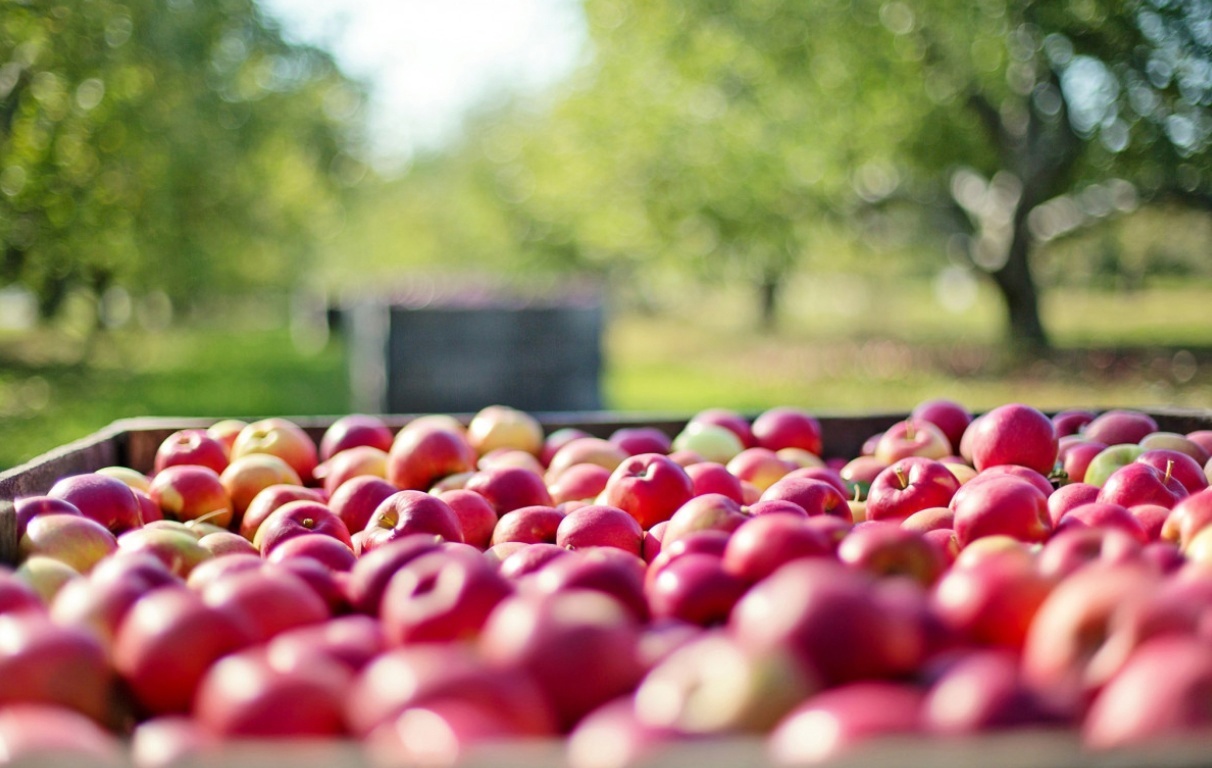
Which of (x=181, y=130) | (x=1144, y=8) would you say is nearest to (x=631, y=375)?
(x=181, y=130)

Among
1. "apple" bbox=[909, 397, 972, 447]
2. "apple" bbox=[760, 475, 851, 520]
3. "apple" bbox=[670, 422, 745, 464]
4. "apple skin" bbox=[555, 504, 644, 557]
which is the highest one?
"apple" bbox=[909, 397, 972, 447]

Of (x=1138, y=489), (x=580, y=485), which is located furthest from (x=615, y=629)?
(x=580, y=485)

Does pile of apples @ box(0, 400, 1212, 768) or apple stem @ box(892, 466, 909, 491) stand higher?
apple stem @ box(892, 466, 909, 491)

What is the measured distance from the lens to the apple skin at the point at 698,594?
177 centimetres

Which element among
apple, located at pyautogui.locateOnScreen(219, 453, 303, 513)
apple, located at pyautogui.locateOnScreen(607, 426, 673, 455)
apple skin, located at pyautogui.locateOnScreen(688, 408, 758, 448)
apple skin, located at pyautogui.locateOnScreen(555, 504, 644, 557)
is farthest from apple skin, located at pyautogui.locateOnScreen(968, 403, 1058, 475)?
apple, located at pyautogui.locateOnScreen(219, 453, 303, 513)

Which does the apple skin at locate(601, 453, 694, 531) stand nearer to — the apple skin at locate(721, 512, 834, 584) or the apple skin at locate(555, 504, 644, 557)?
the apple skin at locate(555, 504, 644, 557)

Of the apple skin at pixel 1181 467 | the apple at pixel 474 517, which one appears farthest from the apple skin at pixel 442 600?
the apple skin at pixel 1181 467

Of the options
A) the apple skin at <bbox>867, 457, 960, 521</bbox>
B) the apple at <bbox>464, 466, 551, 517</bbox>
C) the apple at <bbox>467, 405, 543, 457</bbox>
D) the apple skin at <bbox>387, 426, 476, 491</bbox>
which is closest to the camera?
the apple skin at <bbox>867, 457, 960, 521</bbox>

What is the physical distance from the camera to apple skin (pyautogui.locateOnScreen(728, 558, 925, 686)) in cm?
137

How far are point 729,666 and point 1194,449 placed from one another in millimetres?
2581

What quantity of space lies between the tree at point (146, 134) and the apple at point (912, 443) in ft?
32.4

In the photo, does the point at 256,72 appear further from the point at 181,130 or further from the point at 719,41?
the point at 719,41

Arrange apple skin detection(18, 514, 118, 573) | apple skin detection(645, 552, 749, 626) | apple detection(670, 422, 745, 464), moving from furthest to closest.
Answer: apple detection(670, 422, 745, 464) → apple skin detection(18, 514, 118, 573) → apple skin detection(645, 552, 749, 626)

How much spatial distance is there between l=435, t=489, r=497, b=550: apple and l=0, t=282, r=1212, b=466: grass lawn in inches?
259
